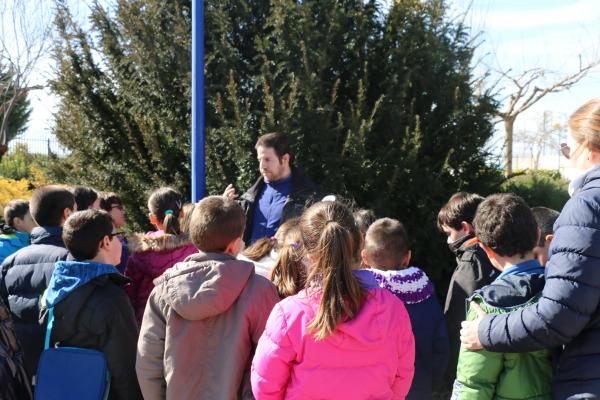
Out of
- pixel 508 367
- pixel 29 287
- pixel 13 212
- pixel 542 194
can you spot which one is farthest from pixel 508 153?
pixel 29 287

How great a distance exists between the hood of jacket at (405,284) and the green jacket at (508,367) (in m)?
0.76

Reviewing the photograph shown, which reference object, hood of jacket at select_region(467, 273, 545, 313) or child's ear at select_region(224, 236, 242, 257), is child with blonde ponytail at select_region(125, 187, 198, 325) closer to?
child's ear at select_region(224, 236, 242, 257)

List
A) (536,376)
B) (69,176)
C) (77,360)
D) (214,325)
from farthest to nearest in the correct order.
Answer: (69,176) → (77,360) → (214,325) → (536,376)

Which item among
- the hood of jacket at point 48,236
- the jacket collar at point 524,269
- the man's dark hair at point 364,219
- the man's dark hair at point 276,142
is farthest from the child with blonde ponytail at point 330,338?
the man's dark hair at point 276,142

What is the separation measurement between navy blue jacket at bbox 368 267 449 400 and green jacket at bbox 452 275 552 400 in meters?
0.77

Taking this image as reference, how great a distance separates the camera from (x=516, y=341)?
218 centimetres

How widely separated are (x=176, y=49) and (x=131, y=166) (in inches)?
48.0

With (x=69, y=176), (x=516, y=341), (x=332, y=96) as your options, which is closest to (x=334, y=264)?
(x=516, y=341)

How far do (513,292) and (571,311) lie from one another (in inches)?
12.1

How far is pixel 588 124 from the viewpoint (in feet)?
7.39

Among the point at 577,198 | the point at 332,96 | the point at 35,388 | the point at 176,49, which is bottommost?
the point at 35,388

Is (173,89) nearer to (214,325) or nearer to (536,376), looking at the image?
(214,325)

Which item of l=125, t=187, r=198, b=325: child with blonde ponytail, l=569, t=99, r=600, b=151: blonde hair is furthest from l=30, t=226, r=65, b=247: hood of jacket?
l=569, t=99, r=600, b=151: blonde hair

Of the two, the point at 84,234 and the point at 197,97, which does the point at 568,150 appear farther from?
the point at 197,97
